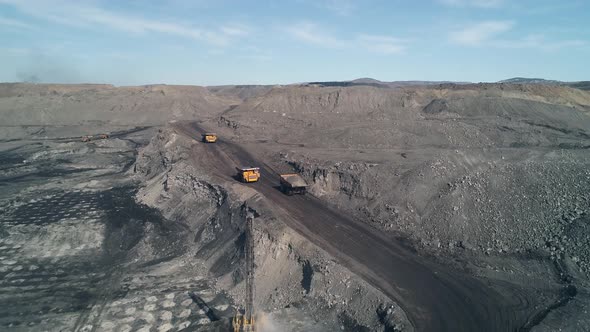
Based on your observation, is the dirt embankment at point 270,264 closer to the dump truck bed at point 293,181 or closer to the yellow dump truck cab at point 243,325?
the yellow dump truck cab at point 243,325

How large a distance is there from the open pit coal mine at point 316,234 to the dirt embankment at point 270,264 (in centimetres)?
10

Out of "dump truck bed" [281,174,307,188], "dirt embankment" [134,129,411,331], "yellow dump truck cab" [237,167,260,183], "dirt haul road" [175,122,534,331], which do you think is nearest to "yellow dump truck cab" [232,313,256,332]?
"dirt embankment" [134,129,411,331]

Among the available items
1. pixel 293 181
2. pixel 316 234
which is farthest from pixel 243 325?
pixel 293 181

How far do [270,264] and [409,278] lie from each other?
8.31 m

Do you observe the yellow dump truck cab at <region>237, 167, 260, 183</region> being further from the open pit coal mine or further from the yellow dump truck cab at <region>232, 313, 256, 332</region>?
the yellow dump truck cab at <region>232, 313, 256, 332</region>

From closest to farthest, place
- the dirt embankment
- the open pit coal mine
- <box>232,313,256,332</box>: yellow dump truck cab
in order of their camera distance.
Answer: <box>232,313,256,332</box>: yellow dump truck cab < the dirt embankment < the open pit coal mine

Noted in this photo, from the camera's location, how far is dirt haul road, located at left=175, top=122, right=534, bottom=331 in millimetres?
18469

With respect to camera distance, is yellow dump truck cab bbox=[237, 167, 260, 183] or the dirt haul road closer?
the dirt haul road

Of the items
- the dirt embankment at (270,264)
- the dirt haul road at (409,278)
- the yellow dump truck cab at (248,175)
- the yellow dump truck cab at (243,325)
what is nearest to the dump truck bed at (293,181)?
the dirt haul road at (409,278)

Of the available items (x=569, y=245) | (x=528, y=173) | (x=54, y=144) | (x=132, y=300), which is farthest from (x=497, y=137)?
(x=54, y=144)

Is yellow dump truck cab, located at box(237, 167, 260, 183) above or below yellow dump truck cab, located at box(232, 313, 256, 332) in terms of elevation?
above

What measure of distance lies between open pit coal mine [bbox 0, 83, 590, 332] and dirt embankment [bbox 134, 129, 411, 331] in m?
0.10

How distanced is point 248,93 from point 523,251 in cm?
14601

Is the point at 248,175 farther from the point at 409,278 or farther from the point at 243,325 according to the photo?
the point at 243,325
